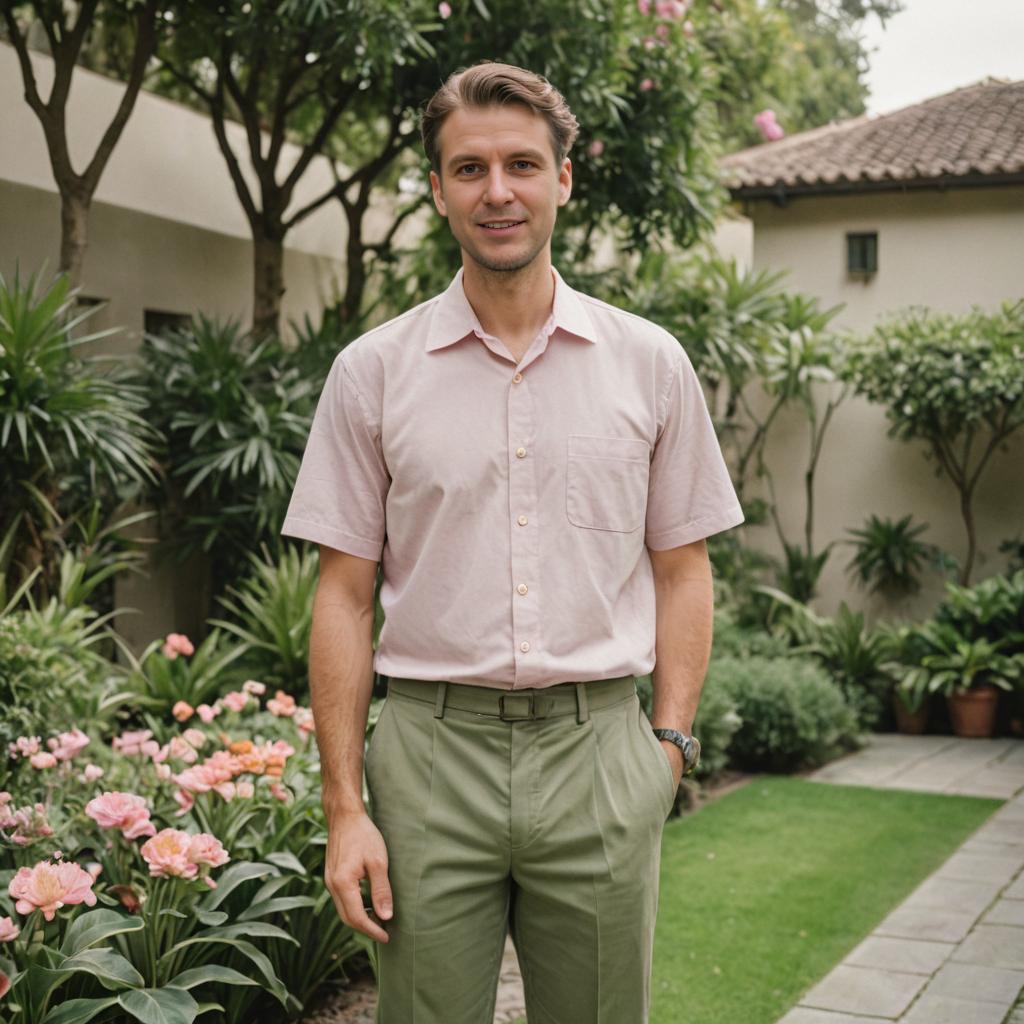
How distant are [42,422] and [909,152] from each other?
7.66 metres

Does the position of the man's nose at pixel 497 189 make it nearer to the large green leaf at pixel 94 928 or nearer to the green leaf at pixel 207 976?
the large green leaf at pixel 94 928

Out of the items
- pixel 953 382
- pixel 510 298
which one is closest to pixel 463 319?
pixel 510 298

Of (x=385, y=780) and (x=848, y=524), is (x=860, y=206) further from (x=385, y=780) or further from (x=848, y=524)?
(x=385, y=780)

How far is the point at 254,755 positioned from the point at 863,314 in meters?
8.29

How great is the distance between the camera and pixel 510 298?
2127 mm

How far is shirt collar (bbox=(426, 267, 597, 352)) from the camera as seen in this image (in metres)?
2.11

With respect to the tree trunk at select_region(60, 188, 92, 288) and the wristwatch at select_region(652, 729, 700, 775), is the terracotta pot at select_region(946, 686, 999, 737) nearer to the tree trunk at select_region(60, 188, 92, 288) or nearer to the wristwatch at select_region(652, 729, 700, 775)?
the tree trunk at select_region(60, 188, 92, 288)

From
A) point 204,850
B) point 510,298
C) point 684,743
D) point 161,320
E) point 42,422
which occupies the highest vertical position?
point 161,320

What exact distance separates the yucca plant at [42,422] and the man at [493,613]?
11.2 ft

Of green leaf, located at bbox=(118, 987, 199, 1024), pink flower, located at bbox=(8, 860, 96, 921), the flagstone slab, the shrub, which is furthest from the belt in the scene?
the shrub

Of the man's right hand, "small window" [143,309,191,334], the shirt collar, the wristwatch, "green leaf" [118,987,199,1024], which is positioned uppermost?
"small window" [143,309,191,334]

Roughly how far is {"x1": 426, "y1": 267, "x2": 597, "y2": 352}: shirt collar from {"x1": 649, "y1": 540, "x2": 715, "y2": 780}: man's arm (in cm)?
40

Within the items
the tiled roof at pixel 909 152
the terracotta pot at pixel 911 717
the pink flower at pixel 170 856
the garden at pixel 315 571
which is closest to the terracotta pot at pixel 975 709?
the garden at pixel 315 571

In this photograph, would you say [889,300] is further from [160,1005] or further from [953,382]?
[160,1005]
